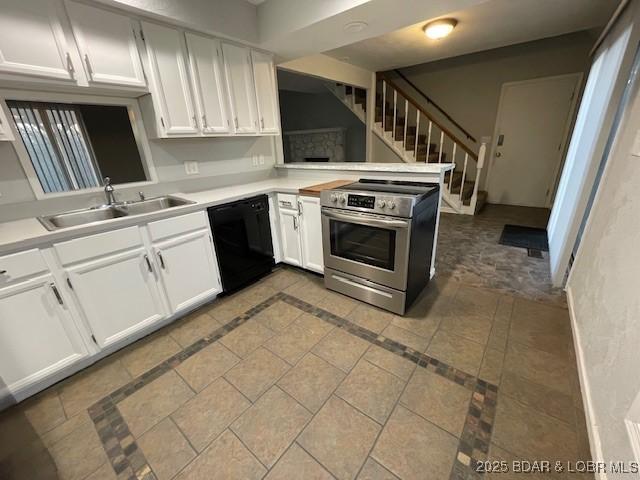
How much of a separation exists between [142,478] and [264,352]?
0.81 meters

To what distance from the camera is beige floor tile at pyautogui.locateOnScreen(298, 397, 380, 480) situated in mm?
1158

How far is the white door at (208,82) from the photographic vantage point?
2.14 metres

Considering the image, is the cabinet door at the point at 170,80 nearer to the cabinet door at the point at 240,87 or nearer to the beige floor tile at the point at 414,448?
the cabinet door at the point at 240,87

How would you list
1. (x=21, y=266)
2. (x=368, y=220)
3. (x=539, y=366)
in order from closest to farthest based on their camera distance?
(x=21, y=266), (x=539, y=366), (x=368, y=220)

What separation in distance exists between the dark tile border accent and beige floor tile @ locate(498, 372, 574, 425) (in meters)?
0.09

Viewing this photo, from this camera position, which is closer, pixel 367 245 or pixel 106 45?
pixel 106 45

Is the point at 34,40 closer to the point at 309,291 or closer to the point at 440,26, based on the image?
the point at 309,291

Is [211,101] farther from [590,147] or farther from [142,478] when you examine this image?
[590,147]

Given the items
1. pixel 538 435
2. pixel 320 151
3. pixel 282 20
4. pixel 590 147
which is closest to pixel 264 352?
pixel 538 435

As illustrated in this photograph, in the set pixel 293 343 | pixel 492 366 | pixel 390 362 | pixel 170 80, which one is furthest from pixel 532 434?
pixel 170 80

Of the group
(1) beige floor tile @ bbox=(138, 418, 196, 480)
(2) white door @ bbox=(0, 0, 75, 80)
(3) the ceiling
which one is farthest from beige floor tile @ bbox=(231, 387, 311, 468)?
(3) the ceiling

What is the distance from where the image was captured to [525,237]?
3.47m

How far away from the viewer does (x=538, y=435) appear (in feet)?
4.03

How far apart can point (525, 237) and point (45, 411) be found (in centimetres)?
480
